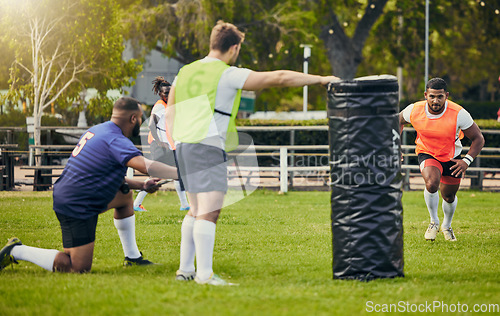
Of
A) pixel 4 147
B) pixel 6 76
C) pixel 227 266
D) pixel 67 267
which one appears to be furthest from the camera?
pixel 6 76

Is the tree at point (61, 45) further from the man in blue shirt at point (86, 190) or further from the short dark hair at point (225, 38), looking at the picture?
the short dark hair at point (225, 38)

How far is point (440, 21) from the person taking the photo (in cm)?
3006

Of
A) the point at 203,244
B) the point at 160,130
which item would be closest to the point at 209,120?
the point at 203,244

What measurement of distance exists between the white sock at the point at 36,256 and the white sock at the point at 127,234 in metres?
→ 0.72

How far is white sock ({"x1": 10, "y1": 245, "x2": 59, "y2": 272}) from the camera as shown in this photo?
610 cm

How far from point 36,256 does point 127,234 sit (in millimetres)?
918

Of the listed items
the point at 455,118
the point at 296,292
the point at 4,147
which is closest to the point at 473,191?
the point at 455,118

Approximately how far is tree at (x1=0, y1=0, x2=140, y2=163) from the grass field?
1244cm

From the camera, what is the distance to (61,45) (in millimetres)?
23016

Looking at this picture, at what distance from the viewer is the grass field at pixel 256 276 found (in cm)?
471

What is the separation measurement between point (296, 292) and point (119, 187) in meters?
2.10

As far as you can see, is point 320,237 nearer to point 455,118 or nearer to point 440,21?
point 455,118

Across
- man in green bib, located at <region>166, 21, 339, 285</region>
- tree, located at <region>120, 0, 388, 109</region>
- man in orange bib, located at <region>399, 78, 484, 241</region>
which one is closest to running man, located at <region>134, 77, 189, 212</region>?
man in orange bib, located at <region>399, 78, 484, 241</region>

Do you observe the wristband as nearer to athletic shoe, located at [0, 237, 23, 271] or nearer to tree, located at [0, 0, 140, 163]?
athletic shoe, located at [0, 237, 23, 271]
